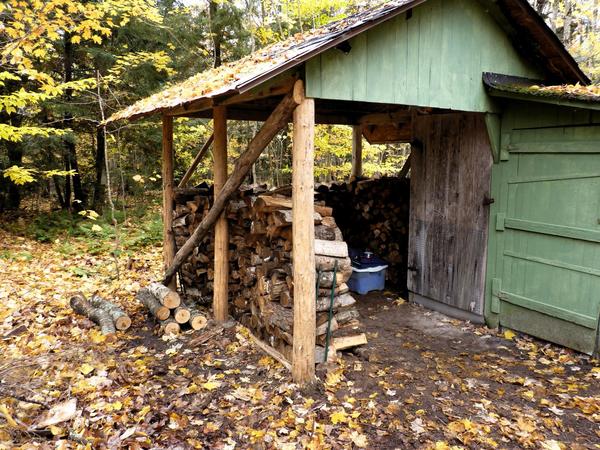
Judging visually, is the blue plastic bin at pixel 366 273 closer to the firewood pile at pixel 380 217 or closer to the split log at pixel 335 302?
the firewood pile at pixel 380 217

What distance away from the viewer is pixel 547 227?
517cm

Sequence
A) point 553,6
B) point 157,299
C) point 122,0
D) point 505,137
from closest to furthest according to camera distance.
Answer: point 505,137
point 157,299
point 122,0
point 553,6

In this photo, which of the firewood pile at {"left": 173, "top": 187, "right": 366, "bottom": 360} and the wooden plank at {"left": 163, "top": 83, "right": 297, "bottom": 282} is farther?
the firewood pile at {"left": 173, "top": 187, "right": 366, "bottom": 360}

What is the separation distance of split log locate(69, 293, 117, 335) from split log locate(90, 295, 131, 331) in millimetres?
52

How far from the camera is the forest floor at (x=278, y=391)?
11.5 ft

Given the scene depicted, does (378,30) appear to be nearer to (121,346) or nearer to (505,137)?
(505,137)

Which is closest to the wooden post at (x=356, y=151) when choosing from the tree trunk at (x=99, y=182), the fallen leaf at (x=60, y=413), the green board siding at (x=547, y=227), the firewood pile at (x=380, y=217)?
the firewood pile at (x=380, y=217)

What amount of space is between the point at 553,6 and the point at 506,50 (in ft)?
34.3

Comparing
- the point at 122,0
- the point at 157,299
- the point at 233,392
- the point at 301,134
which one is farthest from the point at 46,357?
the point at 122,0

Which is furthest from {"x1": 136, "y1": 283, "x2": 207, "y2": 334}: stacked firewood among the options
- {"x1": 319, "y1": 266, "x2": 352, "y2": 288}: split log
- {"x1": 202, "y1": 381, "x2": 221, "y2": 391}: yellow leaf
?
{"x1": 319, "y1": 266, "x2": 352, "y2": 288}: split log

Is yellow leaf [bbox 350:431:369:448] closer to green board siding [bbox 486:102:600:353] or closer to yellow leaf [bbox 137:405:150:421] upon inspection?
yellow leaf [bbox 137:405:150:421]

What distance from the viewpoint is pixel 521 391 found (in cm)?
425

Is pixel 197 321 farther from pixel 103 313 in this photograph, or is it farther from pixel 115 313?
pixel 103 313

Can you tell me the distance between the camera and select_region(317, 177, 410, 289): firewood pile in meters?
7.86
